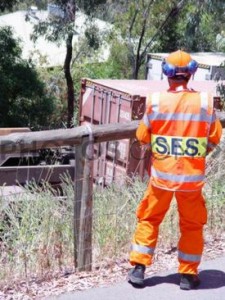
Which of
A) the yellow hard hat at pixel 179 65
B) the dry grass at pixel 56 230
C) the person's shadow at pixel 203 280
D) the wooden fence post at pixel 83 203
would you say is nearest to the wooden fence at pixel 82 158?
the wooden fence post at pixel 83 203

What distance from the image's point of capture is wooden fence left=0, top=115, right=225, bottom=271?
4746 millimetres

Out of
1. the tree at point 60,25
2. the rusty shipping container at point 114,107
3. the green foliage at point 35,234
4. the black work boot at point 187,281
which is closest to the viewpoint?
the black work boot at point 187,281

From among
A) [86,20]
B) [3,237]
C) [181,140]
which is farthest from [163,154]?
[86,20]

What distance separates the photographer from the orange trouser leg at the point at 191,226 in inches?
181

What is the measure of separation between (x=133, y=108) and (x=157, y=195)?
367 inches

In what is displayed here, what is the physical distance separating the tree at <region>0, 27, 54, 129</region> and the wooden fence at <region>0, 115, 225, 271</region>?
16445mm

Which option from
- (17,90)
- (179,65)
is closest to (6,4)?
(17,90)

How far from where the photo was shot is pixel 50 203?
537 centimetres

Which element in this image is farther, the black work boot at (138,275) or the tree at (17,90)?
the tree at (17,90)

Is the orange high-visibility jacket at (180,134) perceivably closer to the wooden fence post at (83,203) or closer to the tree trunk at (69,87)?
the wooden fence post at (83,203)

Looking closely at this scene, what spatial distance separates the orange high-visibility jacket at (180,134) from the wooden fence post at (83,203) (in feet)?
1.97

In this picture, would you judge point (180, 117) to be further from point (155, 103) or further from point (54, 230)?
point (54, 230)

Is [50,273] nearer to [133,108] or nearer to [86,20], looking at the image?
[133,108]

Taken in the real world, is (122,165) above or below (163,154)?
below
